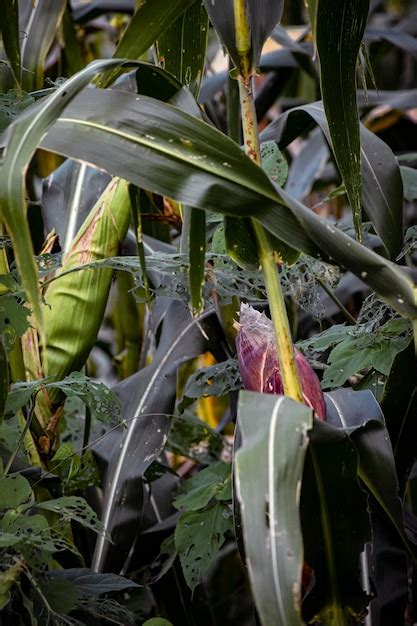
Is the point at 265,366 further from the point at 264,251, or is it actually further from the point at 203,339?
the point at 203,339

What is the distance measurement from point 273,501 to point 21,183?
0.26 metres

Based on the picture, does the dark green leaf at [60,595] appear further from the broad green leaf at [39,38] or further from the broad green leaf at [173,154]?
the broad green leaf at [39,38]

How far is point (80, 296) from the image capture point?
1.03 meters

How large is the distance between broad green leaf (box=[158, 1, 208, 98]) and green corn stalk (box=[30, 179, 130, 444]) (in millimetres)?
197

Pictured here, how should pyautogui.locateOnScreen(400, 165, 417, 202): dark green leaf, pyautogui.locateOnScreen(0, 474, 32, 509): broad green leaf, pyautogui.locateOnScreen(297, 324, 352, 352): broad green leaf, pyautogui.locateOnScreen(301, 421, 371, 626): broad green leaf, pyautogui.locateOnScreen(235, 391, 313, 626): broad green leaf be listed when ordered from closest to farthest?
pyautogui.locateOnScreen(235, 391, 313, 626): broad green leaf < pyautogui.locateOnScreen(301, 421, 371, 626): broad green leaf < pyautogui.locateOnScreen(0, 474, 32, 509): broad green leaf < pyautogui.locateOnScreen(297, 324, 352, 352): broad green leaf < pyautogui.locateOnScreen(400, 165, 417, 202): dark green leaf

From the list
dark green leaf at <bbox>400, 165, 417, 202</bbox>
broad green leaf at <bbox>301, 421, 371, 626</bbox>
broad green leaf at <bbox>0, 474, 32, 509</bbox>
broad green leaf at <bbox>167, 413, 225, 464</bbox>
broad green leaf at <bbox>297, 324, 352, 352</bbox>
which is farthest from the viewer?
broad green leaf at <bbox>167, 413, 225, 464</bbox>

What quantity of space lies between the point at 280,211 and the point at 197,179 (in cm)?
7

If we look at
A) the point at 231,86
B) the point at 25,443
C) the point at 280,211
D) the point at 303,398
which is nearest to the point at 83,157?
the point at 280,211

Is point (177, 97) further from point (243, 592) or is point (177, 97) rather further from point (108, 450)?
point (243, 592)

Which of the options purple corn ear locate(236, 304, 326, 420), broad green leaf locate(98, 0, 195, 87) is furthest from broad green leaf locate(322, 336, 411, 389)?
broad green leaf locate(98, 0, 195, 87)

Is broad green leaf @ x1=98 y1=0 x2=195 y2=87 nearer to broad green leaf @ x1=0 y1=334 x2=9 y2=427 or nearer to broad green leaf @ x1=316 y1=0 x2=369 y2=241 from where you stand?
broad green leaf @ x1=316 y1=0 x2=369 y2=241

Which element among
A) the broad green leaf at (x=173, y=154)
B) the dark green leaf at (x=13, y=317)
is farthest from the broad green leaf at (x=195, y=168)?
the dark green leaf at (x=13, y=317)

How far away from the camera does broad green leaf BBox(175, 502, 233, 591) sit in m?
0.94

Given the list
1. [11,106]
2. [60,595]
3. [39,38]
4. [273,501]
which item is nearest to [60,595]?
[60,595]
